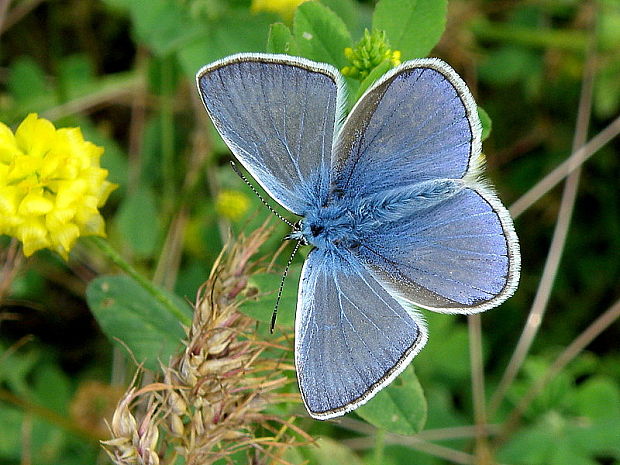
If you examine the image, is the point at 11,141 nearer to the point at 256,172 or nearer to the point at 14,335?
the point at 256,172

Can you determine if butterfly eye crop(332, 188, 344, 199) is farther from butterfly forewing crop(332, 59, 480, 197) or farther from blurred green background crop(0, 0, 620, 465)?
blurred green background crop(0, 0, 620, 465)

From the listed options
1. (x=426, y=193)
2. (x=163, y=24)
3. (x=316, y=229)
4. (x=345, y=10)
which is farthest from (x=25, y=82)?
(x=426, y=193)

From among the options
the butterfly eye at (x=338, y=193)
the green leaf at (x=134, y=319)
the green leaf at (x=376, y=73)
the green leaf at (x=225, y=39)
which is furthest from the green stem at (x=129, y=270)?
the green leaf at (x=225, y=39)

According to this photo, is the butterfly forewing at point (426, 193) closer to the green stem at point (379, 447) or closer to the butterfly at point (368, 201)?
the butterfly at point (368, 201)

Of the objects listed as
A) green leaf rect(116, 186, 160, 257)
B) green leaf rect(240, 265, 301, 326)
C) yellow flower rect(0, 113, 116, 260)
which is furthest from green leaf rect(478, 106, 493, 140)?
green leaf rect(116, 186, 160, 257)

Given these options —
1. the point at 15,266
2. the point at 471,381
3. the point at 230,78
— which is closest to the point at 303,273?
the point at 230,78

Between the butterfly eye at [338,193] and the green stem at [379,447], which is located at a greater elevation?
the butterfly eye at [338,193]
